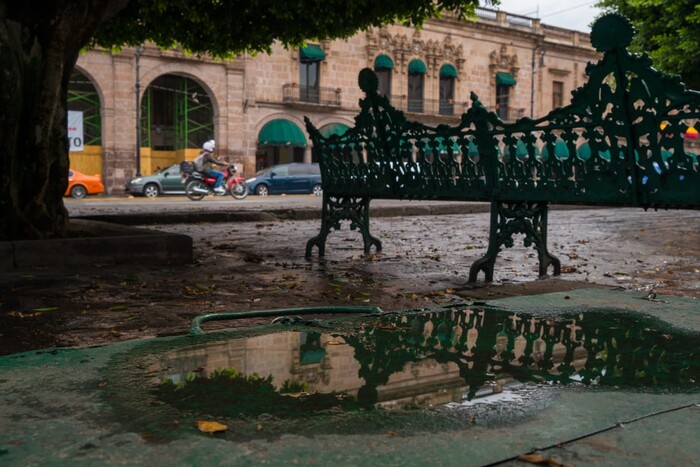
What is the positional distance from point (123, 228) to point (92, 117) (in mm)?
26337

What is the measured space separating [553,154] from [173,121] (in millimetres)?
32371

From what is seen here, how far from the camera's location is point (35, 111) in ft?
19.5

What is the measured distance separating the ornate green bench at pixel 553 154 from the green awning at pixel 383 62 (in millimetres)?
30689

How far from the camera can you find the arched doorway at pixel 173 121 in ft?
107

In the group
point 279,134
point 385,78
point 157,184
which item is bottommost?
point 157,184

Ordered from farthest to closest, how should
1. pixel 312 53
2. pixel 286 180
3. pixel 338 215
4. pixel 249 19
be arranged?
1. pixel 312 53
2. pixel 286 180
3. pixel 249 19
4. pixel 338 215

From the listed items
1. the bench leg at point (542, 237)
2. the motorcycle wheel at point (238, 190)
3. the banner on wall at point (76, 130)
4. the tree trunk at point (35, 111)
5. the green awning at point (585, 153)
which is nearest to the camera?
the green awning at point (585, 153)

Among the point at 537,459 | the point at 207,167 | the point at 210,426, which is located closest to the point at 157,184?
the point at 207,167

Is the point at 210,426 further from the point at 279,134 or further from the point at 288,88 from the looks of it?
the point at 288,88

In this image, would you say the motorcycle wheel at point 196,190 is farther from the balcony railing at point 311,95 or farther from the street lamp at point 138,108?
the balcony railing at point 311,95

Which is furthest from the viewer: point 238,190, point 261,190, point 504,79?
point 504,79

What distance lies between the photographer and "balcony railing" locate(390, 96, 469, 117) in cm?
3753

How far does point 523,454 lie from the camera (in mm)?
1710

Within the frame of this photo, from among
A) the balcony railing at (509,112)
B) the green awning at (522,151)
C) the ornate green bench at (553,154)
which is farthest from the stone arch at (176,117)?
the green awning at (522,151)
